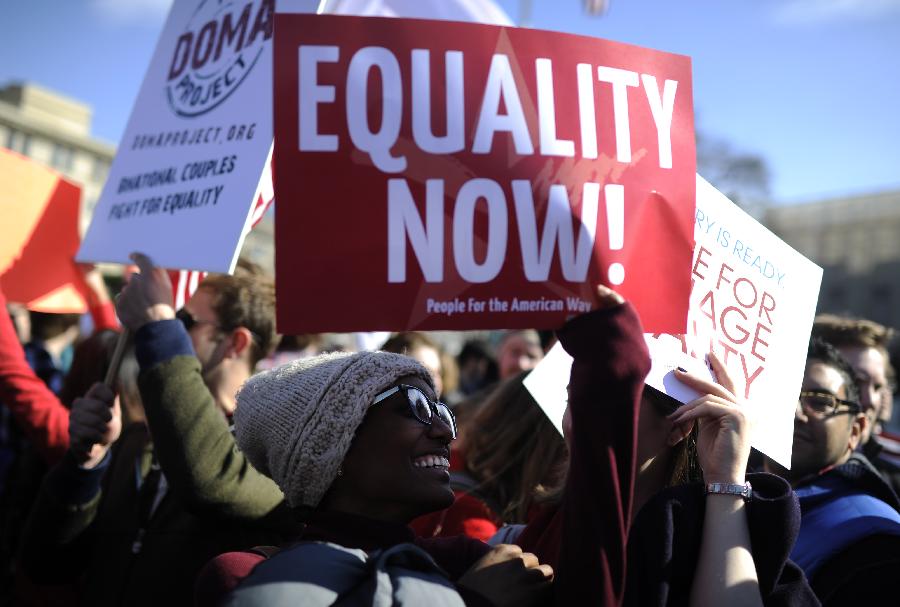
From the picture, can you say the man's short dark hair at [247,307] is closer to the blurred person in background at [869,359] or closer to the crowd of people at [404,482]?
the crowd of people at [404,482]

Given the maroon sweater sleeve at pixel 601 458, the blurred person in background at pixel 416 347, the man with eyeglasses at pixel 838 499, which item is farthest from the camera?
the blurred person in background at pixel 416 347

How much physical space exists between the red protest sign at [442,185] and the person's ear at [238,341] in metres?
1.44

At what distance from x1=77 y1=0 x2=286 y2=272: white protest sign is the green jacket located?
32cm

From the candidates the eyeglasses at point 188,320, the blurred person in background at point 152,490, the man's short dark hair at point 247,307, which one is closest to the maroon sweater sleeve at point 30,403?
the blurred person in background at point 152,490

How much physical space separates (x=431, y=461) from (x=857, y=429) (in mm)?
1807

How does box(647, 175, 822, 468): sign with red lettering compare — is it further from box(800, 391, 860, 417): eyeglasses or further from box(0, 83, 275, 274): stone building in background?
box(0, 83, 275, 274): stone building in background

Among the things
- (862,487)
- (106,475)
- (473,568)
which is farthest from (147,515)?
(862,487)

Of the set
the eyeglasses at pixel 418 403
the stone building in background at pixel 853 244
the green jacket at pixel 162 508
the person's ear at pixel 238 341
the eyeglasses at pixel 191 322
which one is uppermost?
the stone building in background at pixel 853 244

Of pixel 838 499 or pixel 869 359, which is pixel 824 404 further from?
pixel 869 359

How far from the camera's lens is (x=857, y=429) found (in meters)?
3.12

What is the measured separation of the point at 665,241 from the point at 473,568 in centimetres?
80

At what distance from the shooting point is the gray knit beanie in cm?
203

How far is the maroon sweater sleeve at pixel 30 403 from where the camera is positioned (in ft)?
10.7

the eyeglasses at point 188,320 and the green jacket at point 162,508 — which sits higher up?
the eyeglasses at point 188,320
